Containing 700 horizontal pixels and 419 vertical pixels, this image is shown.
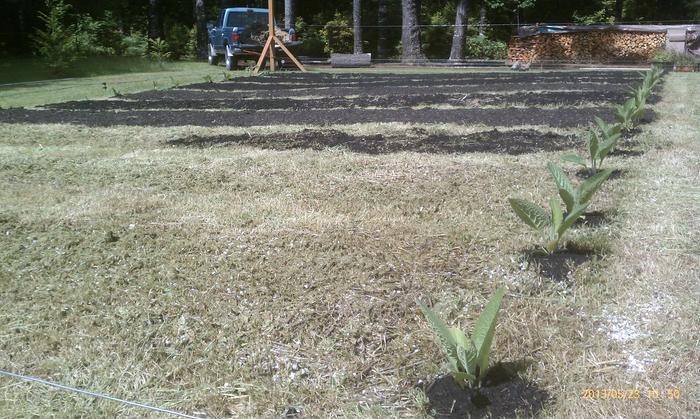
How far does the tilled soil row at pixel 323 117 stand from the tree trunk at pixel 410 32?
52.8 ft

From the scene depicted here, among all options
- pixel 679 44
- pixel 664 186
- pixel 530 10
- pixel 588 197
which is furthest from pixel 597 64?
pixel 588 197

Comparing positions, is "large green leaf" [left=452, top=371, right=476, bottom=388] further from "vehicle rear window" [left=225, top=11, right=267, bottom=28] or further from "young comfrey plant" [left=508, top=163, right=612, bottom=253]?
"vehicle rear window" [left=225, top=11, right=267, bottom=28]

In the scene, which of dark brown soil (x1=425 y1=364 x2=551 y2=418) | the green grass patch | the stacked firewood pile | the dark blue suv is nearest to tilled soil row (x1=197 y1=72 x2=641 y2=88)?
the green grass patch

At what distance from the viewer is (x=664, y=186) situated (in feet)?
14.2

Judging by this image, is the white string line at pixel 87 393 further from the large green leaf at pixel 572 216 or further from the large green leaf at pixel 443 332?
the large green leaf at pixel 572 216

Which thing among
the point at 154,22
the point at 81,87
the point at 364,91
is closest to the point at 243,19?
the point at 81,87

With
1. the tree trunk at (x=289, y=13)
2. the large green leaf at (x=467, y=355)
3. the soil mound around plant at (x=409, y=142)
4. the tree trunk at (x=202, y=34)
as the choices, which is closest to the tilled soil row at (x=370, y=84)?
the soil mound around plant at (x=409, y=142)

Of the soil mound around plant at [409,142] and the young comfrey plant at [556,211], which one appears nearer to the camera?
the young comfrey plant at [556,211]

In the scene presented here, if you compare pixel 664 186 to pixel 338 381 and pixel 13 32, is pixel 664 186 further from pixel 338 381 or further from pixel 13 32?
pixel 13 32

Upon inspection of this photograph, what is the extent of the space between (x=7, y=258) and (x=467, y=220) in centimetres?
274

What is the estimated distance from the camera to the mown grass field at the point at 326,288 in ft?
7.72

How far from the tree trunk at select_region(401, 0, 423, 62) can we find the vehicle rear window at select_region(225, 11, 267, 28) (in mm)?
6130

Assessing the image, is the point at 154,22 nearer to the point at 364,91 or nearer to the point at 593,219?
the point at 364,91
